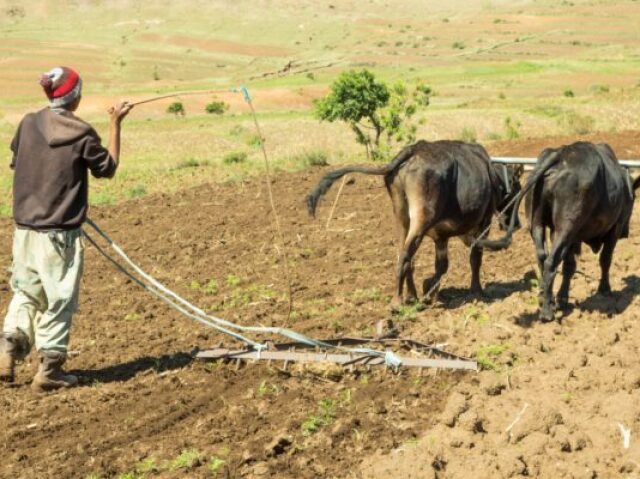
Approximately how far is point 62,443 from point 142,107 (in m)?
44.7

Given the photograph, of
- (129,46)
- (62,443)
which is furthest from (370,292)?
(129,46)

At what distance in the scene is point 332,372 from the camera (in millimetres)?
7008

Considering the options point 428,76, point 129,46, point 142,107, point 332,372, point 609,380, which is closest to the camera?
point 609,380

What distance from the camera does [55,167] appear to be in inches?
259

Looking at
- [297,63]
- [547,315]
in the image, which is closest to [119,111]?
[547,315]

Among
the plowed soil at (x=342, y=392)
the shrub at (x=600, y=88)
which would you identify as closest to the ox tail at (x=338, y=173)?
the plowed soil at (x=342, y=392)

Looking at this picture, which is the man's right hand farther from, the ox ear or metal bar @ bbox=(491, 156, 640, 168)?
metal bar @ bbox=(491, 156, 640, 168)

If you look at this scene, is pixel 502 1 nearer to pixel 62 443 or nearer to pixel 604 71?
pixel 604 71

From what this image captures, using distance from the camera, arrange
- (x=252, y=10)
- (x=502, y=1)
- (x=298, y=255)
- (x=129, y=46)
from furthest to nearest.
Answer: (x=502, y=1)
(x=252, y=10)
(x=129, y=46)
(x=298, y=255)

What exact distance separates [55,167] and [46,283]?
84cm

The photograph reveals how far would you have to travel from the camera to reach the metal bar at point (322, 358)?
22.9 ft

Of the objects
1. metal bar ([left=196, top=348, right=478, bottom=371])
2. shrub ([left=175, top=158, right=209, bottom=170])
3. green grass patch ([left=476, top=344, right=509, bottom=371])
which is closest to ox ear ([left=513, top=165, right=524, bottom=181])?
green grass patch ([left=476, top=344, right=509, bottom=371])

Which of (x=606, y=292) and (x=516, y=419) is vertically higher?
(x=516, y=419)

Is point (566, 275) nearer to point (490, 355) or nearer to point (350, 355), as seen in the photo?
point (490, 355)
